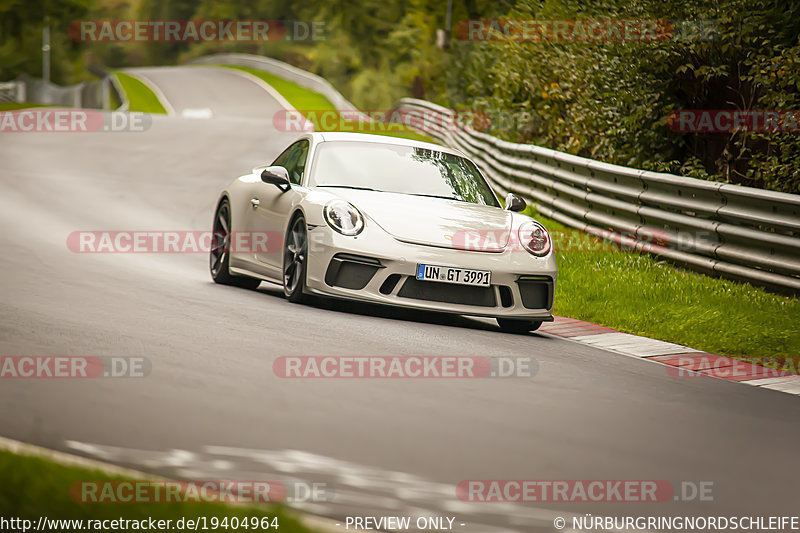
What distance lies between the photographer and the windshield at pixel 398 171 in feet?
33.5

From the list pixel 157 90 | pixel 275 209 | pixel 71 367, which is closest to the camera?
pixel 71 367

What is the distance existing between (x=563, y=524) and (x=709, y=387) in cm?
343

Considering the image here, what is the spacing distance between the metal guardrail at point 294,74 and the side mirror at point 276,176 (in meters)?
43.8

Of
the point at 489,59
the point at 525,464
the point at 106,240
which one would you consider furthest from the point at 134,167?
the point at 525,464

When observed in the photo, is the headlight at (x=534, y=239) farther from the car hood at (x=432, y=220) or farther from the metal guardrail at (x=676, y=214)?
the metal guardrail at (x=676, y=214)

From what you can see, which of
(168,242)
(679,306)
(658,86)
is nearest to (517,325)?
(679,306)

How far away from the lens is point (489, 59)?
113 feet

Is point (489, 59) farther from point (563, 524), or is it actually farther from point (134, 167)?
point (563, 524)

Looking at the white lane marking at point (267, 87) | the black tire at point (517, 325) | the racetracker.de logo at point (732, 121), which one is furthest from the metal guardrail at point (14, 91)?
the black tire at point (517, 325)

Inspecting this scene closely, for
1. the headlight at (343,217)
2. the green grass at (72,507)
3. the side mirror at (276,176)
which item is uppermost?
the side mirror at (276,176)

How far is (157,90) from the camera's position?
206 ft

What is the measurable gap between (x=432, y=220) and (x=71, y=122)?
25449mm

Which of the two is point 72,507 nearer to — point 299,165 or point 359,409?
point 359,409

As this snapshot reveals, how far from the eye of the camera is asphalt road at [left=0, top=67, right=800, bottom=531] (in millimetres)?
4871
